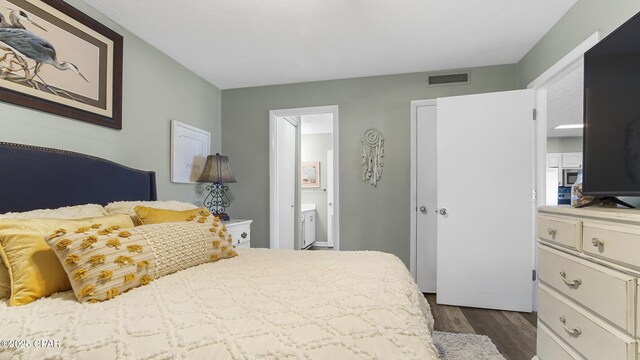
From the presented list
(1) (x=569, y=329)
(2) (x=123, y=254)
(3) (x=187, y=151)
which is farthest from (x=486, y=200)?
(3) (x=187, y=151)

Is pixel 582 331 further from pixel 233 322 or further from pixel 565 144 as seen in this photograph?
pixel 565 144

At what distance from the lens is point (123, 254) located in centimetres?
118

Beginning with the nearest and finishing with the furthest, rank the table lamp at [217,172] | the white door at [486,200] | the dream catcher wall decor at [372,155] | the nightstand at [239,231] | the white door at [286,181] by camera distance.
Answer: the white door at [486,200] → the nightstand at [239,231] → the table lamp at [217,172] → the dream catcher wall decor at [372,155] → the white door at [286,181]

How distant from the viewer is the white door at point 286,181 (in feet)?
12.5

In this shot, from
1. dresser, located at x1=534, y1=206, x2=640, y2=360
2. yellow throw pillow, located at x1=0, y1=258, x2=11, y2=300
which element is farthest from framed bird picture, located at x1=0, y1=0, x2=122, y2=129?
dresser, located at x1=534, y1=206, x2=640, y2=360

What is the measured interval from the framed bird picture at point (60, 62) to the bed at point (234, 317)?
0.43 m

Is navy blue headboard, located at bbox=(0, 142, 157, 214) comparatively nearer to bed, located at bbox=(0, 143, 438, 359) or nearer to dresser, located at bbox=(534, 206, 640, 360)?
bed, located at bbox=(0, 143, 438, 359)

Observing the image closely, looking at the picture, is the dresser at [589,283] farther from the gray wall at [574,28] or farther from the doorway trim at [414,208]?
the doorway trim at [414,208]

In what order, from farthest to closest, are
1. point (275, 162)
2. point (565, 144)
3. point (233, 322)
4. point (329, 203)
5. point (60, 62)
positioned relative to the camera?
point (329, 203), point (565, 144), point (275, 162), point (60, 62), point (233, 322)

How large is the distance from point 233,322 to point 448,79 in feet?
10.4

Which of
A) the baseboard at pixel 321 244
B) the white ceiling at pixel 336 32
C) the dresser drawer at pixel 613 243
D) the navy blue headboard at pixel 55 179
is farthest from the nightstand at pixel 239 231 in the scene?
the baseboard at pixel 321 244

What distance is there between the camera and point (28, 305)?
995 mm

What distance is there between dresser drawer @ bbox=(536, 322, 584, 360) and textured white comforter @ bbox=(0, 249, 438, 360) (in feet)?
2.81

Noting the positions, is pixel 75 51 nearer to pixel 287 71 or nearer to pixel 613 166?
pixel 287 71
